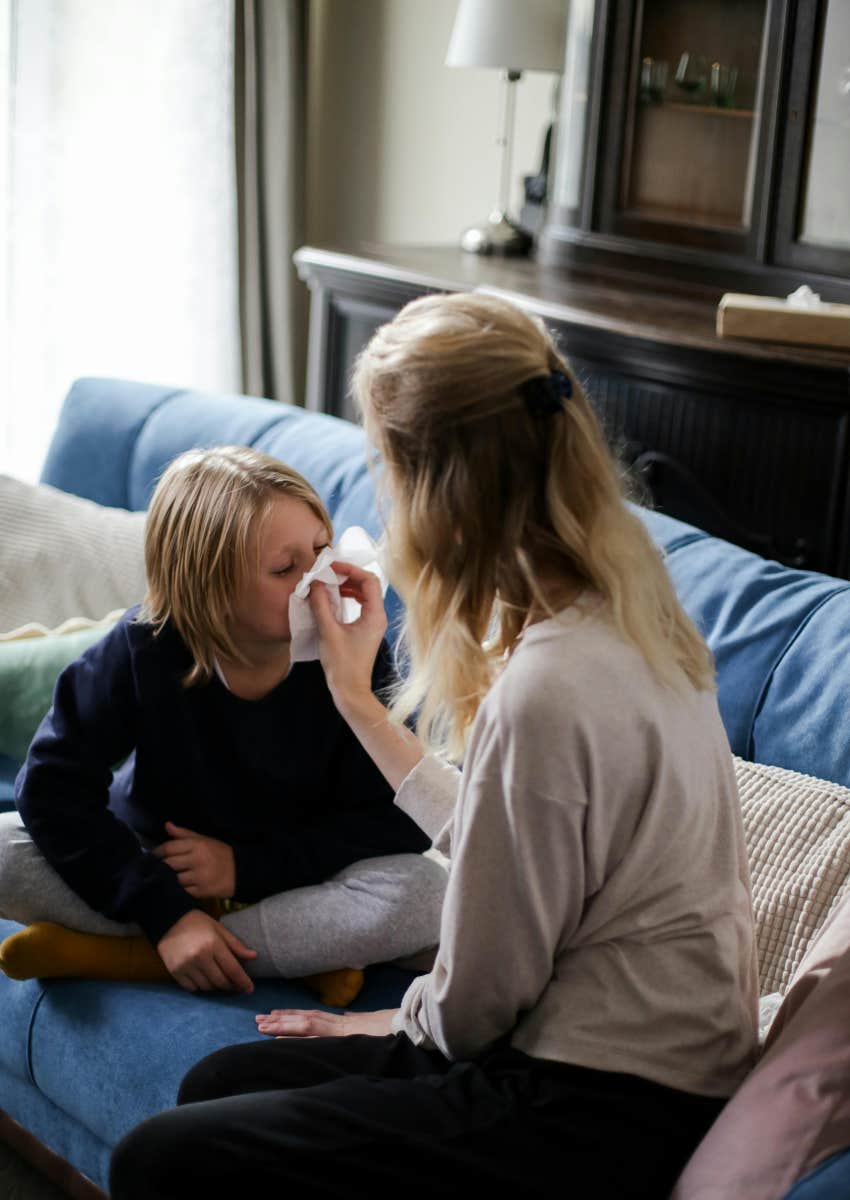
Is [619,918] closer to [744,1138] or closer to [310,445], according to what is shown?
[744,1138]

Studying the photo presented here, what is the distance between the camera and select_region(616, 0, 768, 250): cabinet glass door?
2.72 metres

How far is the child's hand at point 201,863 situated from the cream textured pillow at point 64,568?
2.29 ft

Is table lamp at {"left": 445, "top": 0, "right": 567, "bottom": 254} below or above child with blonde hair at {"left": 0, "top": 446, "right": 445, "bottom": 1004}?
above

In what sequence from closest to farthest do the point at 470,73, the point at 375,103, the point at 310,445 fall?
the point at 310,445 → the point at 470,73 → the point at 375,103

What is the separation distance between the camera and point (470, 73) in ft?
12.1

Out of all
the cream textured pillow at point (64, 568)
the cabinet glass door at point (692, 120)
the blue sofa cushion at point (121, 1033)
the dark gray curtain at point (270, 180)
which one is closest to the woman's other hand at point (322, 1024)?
the blue sofa cushion at point (121, 1033)

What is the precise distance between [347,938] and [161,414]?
126 cm

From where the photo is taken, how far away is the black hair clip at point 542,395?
1.12 meters

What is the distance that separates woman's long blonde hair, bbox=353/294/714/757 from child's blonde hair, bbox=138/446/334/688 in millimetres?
432

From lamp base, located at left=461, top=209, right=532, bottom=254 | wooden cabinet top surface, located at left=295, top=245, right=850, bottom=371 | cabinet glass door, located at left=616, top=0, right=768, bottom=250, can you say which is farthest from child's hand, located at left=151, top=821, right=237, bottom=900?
lamp base, located at left=461, top=209, right=532, bottom=254

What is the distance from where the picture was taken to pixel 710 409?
242 cm

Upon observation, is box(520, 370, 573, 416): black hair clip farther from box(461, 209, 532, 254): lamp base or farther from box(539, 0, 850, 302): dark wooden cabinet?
box(461, 209, 532, 254): lamp base

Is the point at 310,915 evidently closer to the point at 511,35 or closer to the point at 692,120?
the point at 692,120

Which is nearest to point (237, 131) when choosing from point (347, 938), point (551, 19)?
point (551, 19)
